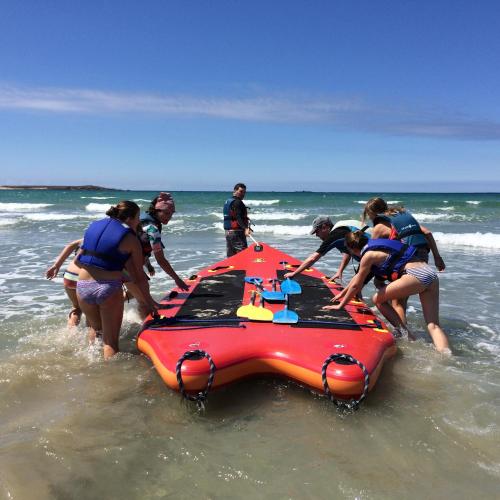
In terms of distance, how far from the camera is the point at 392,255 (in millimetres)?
3713

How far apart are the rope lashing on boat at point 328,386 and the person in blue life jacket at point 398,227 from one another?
1.45m

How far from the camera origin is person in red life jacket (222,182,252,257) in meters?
6.73

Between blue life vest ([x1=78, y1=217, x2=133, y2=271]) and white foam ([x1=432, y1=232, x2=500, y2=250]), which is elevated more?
blue life vest ([x1=78, y1=217, x2=133, y2=271])

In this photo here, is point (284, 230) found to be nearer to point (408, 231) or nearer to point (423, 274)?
point (408, 231)

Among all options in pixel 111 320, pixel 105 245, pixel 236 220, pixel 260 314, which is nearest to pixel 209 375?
pixel 260 314

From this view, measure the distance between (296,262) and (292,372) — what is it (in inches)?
135

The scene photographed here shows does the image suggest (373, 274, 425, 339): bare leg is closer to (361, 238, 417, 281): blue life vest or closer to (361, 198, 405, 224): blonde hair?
(361, 238, 417, 281): blue life vest

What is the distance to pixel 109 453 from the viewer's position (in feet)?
7.94

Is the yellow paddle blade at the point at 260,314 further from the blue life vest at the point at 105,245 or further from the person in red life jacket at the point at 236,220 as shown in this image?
the person in red life jacket at the point at 236,220

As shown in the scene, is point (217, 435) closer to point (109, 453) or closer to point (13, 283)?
point (109, 453)

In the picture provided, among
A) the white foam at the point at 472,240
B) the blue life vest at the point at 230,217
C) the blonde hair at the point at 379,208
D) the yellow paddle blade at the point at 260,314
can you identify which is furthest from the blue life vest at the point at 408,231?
the white foam at the point at 472,240

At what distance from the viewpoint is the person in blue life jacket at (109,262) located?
3.21 m

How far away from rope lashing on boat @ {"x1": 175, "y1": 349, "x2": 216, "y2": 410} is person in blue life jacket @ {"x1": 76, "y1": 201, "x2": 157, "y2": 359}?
0.87 m

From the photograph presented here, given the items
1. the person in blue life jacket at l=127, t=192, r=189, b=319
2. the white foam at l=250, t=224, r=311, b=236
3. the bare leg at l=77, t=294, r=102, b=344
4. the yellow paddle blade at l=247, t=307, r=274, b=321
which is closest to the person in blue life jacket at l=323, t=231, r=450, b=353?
the yellow paddle blade at l=247, t=307, r=274, b=321
